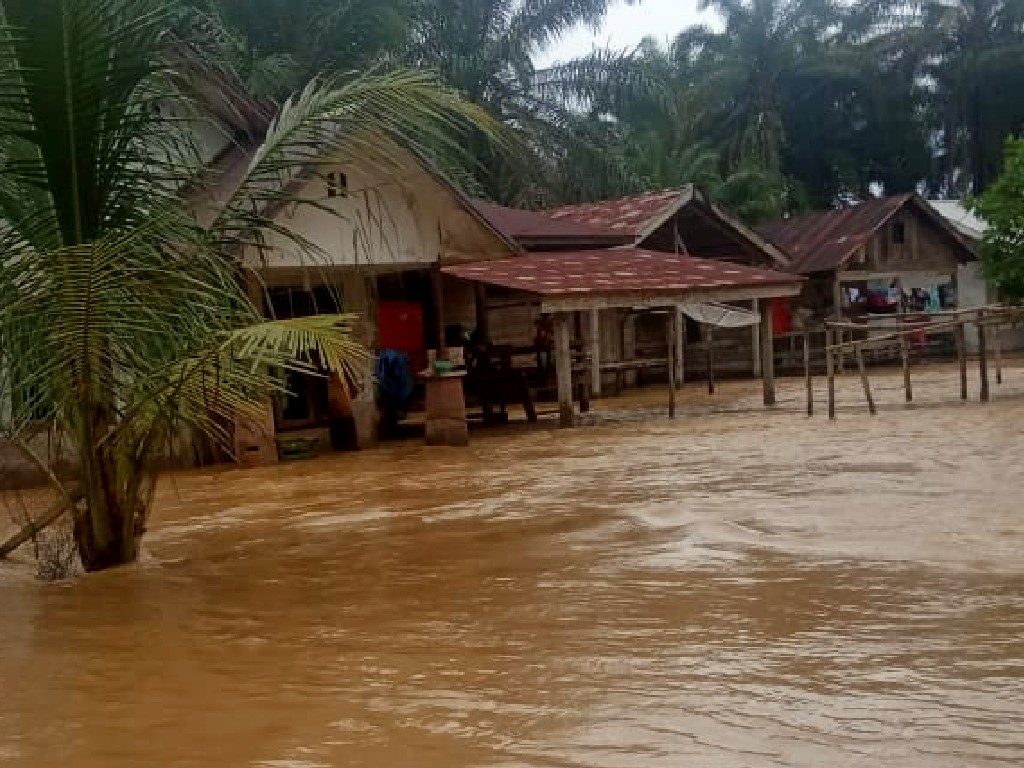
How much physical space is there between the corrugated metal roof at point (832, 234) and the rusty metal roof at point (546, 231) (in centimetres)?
715

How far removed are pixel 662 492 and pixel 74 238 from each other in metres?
5.18

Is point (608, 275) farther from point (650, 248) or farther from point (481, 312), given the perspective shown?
point (650, 248)

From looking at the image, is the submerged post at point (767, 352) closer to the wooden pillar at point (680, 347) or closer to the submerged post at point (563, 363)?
the submerged post at point (563, 363)

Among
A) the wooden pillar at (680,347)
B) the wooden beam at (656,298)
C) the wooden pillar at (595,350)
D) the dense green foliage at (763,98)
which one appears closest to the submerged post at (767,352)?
the wooden beam at (656,298)

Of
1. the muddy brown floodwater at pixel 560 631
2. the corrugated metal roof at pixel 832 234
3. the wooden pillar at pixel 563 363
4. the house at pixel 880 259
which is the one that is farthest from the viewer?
the house at pixel 880 259

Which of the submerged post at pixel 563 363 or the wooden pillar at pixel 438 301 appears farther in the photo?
the submerged post at pixel 563 363

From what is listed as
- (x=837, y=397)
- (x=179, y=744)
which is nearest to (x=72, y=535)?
(x=179, y=744)

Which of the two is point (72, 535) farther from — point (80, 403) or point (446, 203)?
point (446, 203)

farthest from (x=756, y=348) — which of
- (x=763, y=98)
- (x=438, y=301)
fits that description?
(x=763, y=98)

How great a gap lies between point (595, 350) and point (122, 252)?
17.1 metres

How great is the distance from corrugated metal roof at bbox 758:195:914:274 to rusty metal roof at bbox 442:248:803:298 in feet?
30.3

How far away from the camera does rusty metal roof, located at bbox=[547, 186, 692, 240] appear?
23.9m

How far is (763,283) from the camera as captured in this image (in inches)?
729

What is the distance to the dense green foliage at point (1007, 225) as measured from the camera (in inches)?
623
